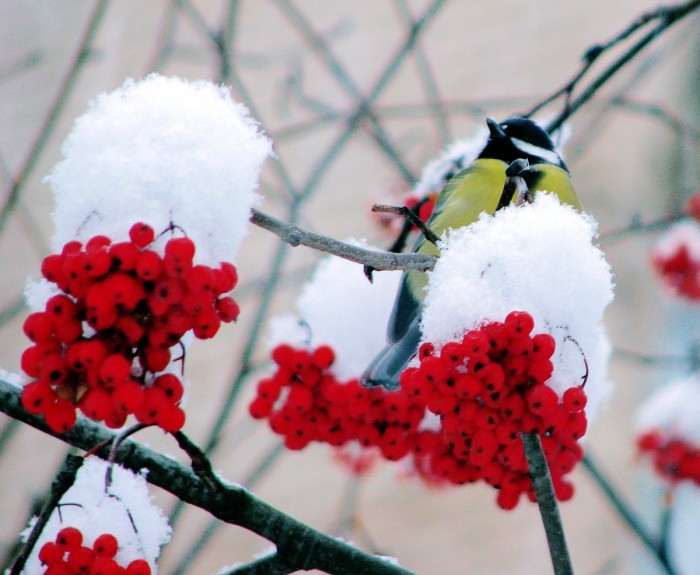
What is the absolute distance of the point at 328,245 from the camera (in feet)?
2.23

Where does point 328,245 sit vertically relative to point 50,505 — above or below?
above

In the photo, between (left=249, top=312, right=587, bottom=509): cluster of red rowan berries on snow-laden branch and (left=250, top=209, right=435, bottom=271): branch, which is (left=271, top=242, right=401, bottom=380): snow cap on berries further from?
(left=250, top=209, right=435, bottom=271): branch

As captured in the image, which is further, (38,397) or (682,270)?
(682,270)

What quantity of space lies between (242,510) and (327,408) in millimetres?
245

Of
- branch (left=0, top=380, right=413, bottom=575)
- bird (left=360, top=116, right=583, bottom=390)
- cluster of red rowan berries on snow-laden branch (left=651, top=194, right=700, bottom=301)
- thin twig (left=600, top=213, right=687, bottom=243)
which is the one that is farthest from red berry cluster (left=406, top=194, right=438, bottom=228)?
cluster of red rowan berries on snow-laden branch (left=651, top=194, right=700, bottom=301)

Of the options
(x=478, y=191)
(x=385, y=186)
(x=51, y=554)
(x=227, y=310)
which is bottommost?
(x=51, y=554)

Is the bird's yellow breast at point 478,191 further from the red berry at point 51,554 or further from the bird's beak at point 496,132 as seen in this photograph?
the red berry at point 51,554

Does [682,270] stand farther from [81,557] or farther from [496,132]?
[81,557]

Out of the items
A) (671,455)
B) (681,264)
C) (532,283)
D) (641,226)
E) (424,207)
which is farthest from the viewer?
(681,264)

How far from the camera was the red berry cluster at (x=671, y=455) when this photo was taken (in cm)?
169

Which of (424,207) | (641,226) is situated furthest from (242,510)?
(641,226)

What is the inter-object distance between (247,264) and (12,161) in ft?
3.09

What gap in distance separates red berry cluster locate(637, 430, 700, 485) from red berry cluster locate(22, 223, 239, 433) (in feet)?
4.51

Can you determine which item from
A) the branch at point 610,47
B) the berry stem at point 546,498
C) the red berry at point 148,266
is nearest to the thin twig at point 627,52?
the branch at point 610,47
